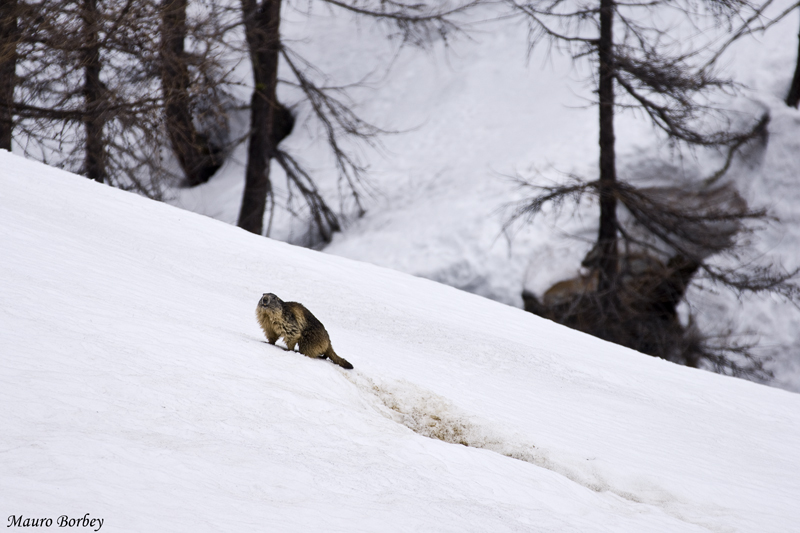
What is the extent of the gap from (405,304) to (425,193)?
30.9ft

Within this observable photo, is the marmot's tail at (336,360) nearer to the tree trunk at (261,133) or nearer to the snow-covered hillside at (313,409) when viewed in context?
the snow-covered hillside at (313,409)

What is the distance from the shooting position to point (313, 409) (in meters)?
4.72

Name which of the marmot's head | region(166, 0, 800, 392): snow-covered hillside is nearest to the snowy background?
the marmot's head

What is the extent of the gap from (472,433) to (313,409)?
4.80 ft

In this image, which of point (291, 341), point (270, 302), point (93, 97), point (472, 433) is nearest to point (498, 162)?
point (93, 97)

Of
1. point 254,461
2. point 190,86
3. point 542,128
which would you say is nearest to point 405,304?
point 254,461

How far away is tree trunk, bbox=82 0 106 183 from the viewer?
35.9 ft

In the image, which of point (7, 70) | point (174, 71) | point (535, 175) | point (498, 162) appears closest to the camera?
point (7, 70)

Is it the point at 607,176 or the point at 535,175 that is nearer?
the point at 607,176

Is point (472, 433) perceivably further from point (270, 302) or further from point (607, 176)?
point (607, 176)

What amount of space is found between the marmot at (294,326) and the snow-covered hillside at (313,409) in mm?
131

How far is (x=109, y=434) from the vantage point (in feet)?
12.3

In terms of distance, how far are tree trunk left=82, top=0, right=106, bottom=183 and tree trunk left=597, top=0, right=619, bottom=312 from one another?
9452 mm

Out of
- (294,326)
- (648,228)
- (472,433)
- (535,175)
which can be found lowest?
(472,433)
